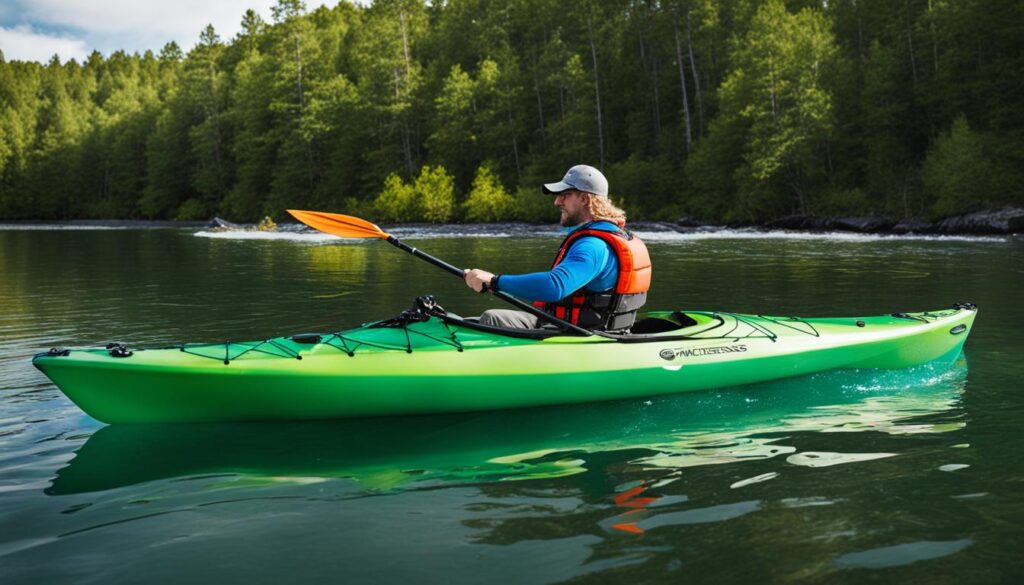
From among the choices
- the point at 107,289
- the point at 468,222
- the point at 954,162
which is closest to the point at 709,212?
the point at 954,162

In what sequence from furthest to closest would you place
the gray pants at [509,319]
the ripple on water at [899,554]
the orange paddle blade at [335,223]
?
the orange paddle blade at [335,223] → the gray pants at [509,319] → the ripple on water at [899,554]

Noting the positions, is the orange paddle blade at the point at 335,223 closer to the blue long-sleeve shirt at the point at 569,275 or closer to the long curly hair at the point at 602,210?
the blue long-sleeve shirt at the point at 569,275

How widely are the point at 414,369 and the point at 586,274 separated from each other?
3.63 ft

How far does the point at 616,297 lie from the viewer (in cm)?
496

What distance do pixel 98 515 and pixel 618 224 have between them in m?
3.12

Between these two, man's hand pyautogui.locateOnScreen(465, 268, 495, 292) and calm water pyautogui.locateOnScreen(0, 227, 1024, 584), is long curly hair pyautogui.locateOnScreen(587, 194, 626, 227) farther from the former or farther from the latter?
calm water pyautogui.locateOnScreen(0, 227, 1024, 584)

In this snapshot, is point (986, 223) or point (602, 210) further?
point (986, 223)

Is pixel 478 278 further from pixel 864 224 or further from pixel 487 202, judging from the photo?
pixel 487 202

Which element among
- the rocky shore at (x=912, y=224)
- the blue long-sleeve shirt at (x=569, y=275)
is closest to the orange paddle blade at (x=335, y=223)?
the blue long-sleeve shirt at (x=569, y=275)

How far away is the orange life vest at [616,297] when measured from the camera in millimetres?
4832

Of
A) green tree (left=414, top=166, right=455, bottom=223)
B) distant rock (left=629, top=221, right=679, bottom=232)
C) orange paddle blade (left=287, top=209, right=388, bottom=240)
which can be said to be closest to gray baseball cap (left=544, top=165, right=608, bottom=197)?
orange paddle blade (left=287, top=209, right=388, bottom=240)

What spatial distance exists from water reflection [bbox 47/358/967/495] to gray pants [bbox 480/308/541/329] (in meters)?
0.55

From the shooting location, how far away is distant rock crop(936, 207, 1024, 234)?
2130 centimetres

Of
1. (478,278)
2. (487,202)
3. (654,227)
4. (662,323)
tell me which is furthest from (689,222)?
(478,278)
